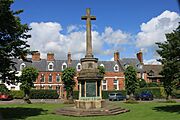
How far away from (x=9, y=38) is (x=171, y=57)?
1403cm

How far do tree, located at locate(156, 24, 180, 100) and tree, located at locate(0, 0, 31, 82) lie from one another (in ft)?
40.1

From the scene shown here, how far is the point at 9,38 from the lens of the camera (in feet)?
72.0

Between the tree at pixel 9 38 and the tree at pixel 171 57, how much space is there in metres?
12.2

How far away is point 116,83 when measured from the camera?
229 feet

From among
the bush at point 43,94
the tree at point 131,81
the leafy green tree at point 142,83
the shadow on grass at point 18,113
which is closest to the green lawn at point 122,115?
the shadow on grass at point 18,113

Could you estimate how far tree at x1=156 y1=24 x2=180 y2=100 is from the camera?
2295 cm

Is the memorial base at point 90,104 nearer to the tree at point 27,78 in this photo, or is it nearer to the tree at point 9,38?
the tree at point 9,38

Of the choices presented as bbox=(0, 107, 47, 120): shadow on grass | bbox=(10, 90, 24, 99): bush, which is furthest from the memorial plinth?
bbox=(10, 90, 24, 99): bush

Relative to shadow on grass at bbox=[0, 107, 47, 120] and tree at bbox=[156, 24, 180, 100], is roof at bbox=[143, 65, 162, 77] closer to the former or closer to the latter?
tree at bbox=[156, 24, 180, 100]

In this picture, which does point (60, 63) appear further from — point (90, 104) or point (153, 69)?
point (90, 104)

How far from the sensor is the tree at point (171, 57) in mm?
22950

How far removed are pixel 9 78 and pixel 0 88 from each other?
37284mm

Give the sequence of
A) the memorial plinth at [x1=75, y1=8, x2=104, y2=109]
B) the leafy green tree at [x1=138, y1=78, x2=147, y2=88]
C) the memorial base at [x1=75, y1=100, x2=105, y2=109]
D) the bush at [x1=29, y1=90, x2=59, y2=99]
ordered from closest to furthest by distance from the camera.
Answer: the memorial base at [x1=75, y1=100, x2=105, y2=109]
the memorial plinth at [x1=75, y1=8, x2=104, y2=109]
the bush at [x1=29, y1=90, x2=59, y2=99]
the leafy green tree at [x1=138, y1=78, x2=147, y2=88]

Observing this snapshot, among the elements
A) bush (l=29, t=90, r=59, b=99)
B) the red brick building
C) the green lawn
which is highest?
the red brick building
